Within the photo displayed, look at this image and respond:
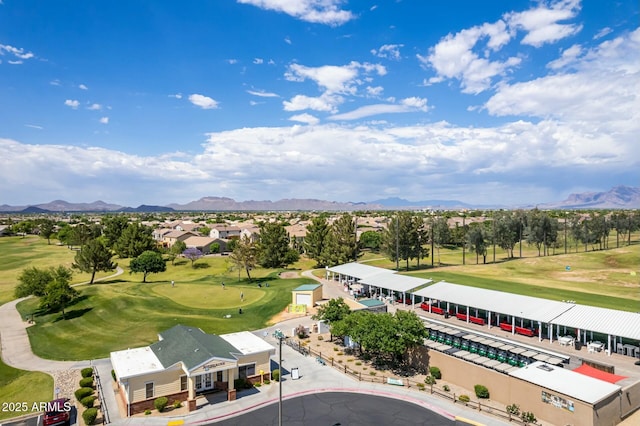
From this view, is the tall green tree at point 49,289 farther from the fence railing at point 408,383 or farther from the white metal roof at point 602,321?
the white metal roof at point 602,321

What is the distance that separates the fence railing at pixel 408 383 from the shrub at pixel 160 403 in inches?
572

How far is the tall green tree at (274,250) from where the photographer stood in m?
95.7

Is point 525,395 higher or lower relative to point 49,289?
lower

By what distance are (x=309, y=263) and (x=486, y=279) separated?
44583 millimetres

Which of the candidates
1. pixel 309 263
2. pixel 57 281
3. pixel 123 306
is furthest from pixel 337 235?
pixel 57 281

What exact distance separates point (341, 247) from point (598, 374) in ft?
197

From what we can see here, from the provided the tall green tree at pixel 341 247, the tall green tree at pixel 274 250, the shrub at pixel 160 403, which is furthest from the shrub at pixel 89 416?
the tall green tree at pixel 274 250

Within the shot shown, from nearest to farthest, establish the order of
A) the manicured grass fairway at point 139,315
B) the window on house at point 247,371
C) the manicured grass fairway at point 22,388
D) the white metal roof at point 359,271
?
the manicured grass fairway at point 22,388 < the window on house at point 247,371 < the manicured grass fairway at point 139,315 < the white metal roof at point 359,271

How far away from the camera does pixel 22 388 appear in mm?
34094

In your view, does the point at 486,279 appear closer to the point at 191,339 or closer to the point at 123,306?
the point at 191,339

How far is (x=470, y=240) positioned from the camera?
95.6m

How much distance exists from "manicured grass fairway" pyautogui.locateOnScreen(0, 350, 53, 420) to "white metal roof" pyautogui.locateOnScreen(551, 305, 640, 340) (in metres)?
46.8

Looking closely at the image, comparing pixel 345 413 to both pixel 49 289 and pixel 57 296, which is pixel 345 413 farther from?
pixel 49 289

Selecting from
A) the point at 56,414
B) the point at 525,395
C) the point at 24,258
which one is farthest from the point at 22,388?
the point at 24,258
